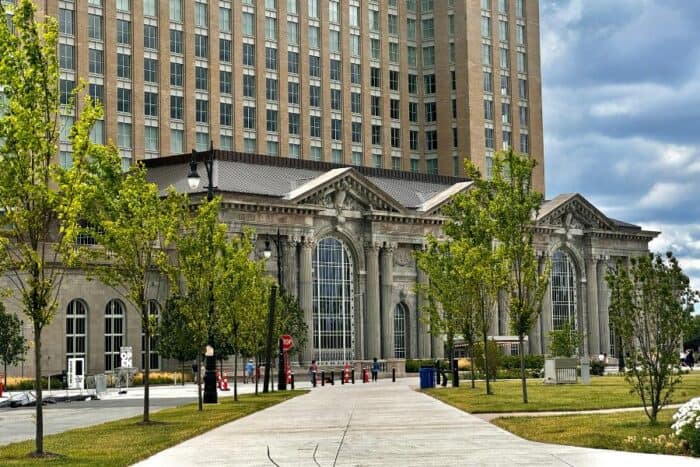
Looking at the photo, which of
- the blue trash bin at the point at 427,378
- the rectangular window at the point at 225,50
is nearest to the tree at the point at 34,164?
the blue trash bin at the point at 427,378

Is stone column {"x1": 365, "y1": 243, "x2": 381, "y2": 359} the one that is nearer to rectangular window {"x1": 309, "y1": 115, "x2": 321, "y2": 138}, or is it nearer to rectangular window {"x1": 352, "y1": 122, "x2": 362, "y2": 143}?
rectangular window {"x1": 309, "y1": 115, "x2": 321, "y2": 138}

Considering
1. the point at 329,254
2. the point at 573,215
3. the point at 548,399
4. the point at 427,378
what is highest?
the point at 573,215

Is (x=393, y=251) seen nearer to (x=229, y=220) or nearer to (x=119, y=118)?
(x=229, y=220)

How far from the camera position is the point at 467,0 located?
14200cm

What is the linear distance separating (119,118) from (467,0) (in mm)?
46878

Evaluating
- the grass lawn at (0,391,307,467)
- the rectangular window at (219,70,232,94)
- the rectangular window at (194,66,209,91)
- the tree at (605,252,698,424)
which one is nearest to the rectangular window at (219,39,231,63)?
the rectangular window at (219,70,232,94)

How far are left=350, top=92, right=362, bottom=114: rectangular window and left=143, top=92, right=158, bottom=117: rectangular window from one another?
25825 mm

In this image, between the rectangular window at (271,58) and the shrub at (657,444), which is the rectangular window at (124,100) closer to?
the rectangular window at (271,58)

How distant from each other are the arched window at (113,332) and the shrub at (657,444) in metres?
67.2

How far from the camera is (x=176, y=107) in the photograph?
11931 cm

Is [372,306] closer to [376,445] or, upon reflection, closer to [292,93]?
[292,93]

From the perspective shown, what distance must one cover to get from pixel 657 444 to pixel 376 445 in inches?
232

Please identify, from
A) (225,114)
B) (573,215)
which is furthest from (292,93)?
(573,215)

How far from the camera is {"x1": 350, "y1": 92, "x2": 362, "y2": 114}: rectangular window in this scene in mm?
135750
